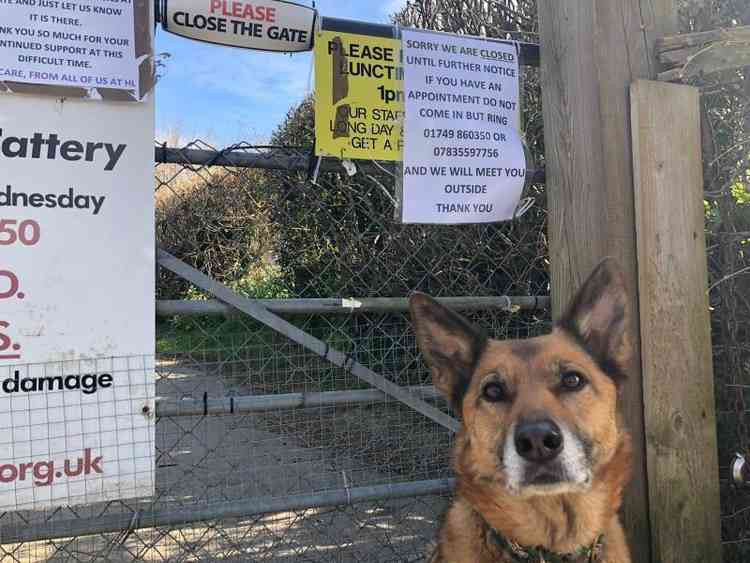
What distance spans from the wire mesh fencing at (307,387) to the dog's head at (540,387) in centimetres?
58

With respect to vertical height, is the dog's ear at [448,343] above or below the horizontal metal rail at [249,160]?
below

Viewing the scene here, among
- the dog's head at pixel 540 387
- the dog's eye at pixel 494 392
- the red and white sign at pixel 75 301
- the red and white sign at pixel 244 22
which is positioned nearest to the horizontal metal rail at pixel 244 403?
the red and white sign at pixel 75 301

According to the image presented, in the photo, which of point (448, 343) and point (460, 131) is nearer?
point (448, 343)

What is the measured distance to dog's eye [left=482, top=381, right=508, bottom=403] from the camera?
2203mm

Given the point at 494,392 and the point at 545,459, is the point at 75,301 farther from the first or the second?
the point at 545,459

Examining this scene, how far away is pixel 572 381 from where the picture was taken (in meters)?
2.21

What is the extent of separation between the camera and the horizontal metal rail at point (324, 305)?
2660 millimetres

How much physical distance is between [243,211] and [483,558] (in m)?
6.01

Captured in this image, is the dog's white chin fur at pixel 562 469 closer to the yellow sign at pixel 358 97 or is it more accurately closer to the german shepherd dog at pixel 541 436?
the german shepherd dog at pixel 541 436

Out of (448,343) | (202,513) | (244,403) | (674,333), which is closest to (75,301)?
(244,403)

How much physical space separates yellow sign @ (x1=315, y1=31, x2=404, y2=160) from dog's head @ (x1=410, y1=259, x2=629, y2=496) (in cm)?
89

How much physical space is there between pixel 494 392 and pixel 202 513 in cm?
146

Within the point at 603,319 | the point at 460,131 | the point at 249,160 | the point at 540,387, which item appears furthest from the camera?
the point at 460,131

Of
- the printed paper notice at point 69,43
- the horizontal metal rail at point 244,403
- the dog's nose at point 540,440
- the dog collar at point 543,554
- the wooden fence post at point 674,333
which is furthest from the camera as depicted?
the wooden fence post at point 674,333
